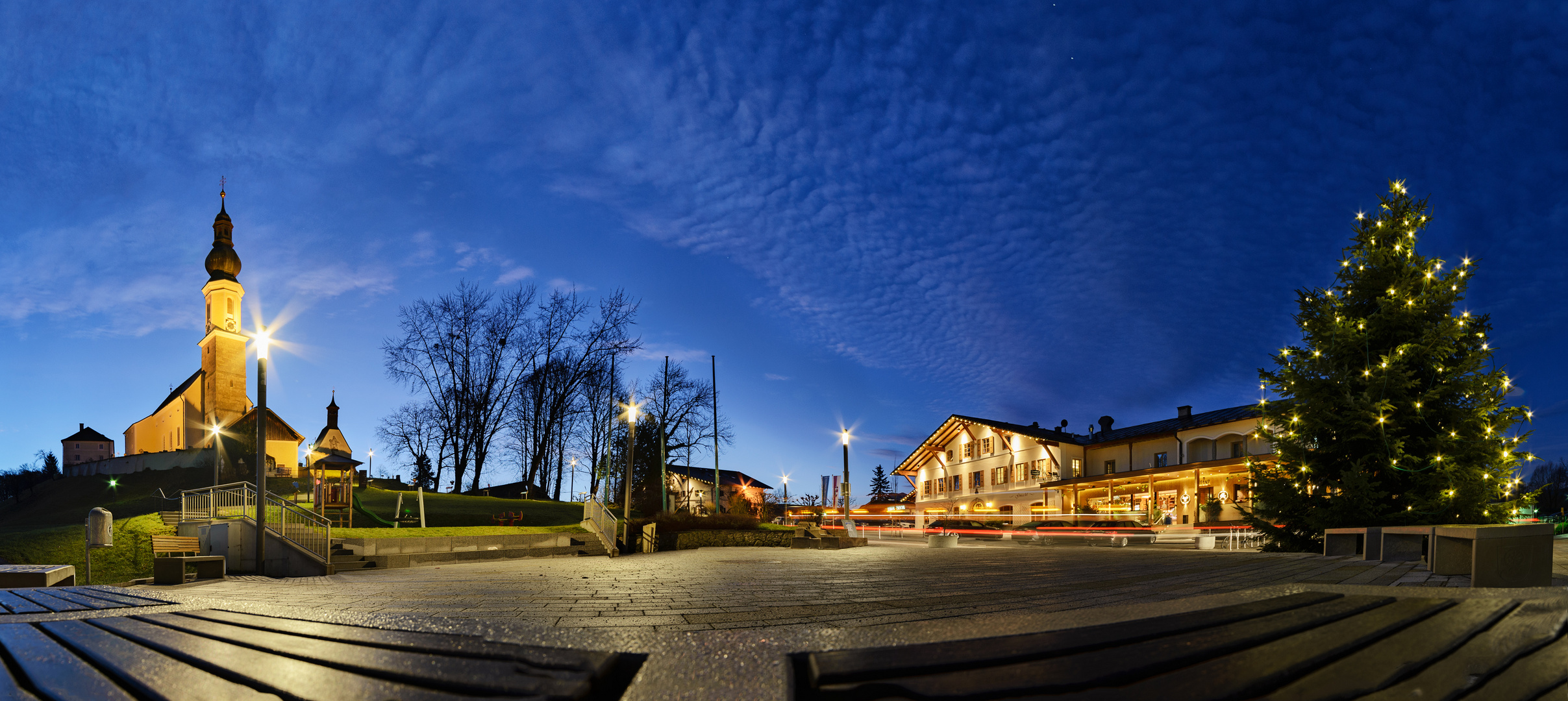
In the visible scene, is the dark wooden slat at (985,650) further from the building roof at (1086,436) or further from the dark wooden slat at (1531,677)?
the building roof at (1086,436)

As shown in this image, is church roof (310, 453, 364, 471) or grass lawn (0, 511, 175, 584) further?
church roof (310, 453, 364, 471)

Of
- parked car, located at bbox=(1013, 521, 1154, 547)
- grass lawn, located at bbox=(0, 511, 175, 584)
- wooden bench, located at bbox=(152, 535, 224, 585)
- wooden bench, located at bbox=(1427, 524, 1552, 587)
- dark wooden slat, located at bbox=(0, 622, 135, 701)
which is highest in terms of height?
dark wooden slat, located at bbox=(0, 622, 135, 701)

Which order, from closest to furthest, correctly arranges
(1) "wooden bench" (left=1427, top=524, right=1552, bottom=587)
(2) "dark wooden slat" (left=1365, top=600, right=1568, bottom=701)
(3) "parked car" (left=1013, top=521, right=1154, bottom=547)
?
(2) "dark wooden slat" (left=1365, top=600, right=1568, bottom=701), (1) "wooden bench" (left=1427, top=524, right=1552, bottom=587), (3) "parked car" (left=1013, top=521, right=1154, bottom=547)

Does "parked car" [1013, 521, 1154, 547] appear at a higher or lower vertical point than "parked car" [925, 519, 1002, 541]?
higher

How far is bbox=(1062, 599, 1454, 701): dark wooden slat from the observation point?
8.68ft

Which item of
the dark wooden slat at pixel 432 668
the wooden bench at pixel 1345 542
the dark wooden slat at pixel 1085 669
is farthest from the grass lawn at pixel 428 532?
the dark wooden slat at pixel 1085 669

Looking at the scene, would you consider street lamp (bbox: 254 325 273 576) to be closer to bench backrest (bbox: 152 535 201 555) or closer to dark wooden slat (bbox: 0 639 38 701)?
bench backrest (bbox: 152 535 201 555)

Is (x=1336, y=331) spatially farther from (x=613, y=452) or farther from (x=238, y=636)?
(x=613, y=452)

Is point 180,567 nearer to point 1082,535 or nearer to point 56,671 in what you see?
point 56,671

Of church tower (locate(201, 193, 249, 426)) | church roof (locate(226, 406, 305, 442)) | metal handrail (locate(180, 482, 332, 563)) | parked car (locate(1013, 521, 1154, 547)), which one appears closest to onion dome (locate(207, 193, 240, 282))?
church tower (locate(201, 193, 249, 426))

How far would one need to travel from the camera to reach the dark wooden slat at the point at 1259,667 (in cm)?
265

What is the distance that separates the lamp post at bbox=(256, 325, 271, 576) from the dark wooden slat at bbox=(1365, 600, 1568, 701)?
55.9 feet

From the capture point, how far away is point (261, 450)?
48.1 feet

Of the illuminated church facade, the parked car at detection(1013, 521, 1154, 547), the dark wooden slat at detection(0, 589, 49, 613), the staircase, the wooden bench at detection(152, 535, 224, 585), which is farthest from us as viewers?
the illuminated church facade
